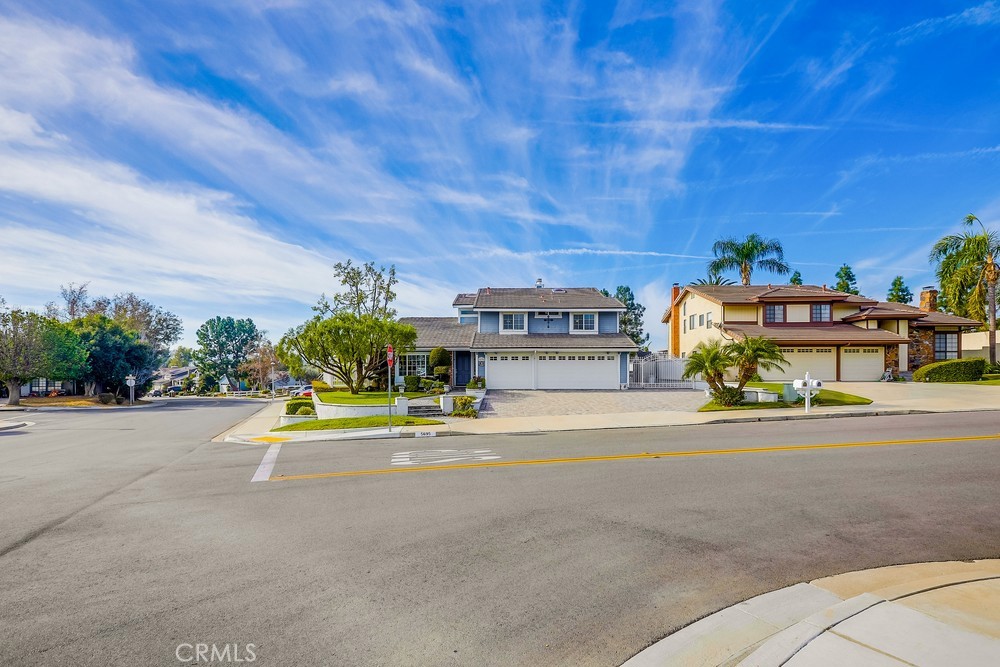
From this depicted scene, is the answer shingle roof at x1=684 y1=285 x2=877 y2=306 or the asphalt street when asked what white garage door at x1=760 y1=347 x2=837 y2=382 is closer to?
shingle roof at x1=684 y1=285 x2=877 y2=306

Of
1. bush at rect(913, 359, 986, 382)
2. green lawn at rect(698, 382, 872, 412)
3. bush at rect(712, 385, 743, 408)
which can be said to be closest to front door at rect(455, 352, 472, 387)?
green lawn at rect(698, 382, 872, 412)

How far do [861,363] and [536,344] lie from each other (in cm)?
2139

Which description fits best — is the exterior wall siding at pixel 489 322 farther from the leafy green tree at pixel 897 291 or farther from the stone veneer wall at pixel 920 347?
the leafy green tree at pixel 897 291

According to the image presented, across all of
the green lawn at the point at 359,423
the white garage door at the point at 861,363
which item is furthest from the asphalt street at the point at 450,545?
the white garage door at the point at 861,363

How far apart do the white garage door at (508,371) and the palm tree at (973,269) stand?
3133cm

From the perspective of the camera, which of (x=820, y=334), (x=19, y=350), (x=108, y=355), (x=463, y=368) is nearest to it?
(x=820, y=334)

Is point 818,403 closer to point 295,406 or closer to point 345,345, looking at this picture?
point 345,345

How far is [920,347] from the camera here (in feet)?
117

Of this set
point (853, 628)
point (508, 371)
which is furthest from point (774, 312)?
point (853, 628)

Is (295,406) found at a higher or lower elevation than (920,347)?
lower

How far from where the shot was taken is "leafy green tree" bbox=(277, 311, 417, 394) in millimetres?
27156

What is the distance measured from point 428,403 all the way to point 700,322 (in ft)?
78.7

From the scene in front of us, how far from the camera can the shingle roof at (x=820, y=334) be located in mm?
31828

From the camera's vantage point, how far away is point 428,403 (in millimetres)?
24266
